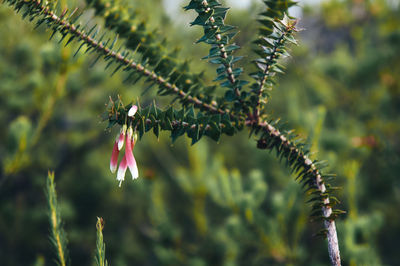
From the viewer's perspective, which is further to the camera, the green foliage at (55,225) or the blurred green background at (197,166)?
the blurred green background at (197,166)

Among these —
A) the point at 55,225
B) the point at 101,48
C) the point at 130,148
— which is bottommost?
the point at 55,225

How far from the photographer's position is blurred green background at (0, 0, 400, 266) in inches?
50.4

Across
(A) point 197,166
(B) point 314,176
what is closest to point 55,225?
(B) point 314,176

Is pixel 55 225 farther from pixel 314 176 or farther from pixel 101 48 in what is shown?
pixel 314 176

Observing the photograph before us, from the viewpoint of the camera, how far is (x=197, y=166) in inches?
63.4

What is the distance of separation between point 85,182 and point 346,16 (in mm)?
2034

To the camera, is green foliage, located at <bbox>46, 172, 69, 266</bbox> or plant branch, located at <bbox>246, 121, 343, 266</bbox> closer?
plant branch, located at <bbox>246, 121, 343, 266</bbox>

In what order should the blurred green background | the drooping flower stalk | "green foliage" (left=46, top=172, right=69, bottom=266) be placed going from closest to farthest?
the drooping flower stalk < "green foliage" (left=46, top=172, right=69, bottom=266) < the blurred green background

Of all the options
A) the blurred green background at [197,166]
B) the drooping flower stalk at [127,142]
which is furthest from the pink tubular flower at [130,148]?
the blurred green background at [197,166]

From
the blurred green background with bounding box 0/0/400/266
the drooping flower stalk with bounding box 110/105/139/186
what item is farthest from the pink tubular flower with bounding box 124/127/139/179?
the blurred green background with bounding box 0/0/400/266

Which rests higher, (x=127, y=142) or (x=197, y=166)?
(x=197, y=166)

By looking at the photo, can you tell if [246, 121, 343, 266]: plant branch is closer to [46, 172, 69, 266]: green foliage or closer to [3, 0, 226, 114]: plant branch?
[3, 0, 226, 114]: plant branch

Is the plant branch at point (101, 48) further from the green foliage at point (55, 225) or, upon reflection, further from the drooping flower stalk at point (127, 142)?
the green foliage at point (55, 225)

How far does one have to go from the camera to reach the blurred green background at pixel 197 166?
1.28 meters
